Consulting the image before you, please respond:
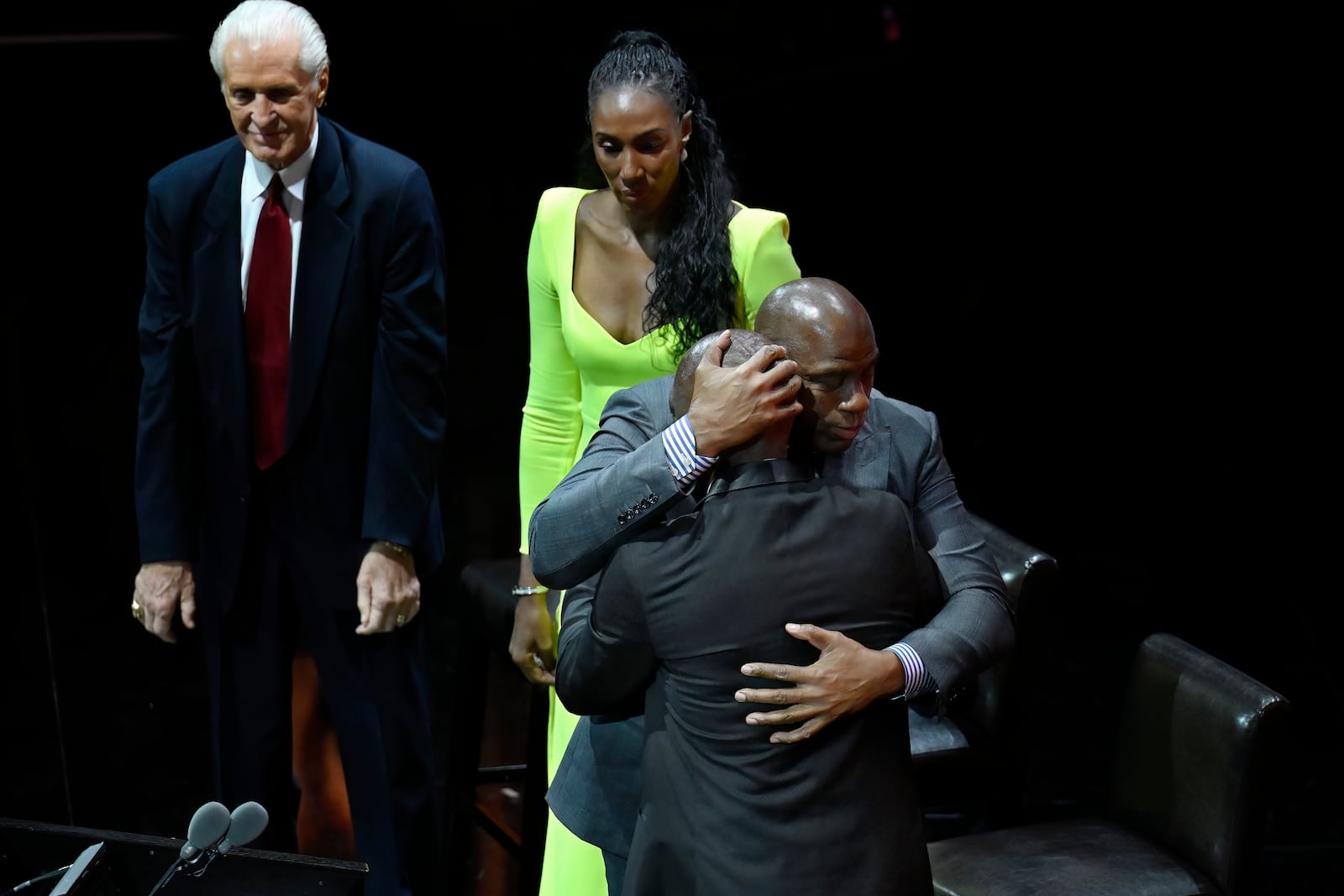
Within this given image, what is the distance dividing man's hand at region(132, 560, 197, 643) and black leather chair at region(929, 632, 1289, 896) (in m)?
1.31

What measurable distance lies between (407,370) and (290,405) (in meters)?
0.19

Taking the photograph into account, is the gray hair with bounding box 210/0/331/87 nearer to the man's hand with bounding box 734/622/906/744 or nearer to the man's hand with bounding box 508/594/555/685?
the man's hand with bounding box 508/594/555/685

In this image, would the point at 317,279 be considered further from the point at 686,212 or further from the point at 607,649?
the point at 607,649

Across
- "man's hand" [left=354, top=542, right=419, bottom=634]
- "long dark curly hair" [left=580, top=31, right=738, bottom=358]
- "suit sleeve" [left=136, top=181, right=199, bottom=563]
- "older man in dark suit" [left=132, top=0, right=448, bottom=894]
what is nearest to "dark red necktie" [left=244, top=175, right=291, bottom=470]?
"older man in dark suit" [left=132, top=0, right=448, bottom=894]

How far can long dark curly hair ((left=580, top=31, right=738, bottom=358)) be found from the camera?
2369 millimetres

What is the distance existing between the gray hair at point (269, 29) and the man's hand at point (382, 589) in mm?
780

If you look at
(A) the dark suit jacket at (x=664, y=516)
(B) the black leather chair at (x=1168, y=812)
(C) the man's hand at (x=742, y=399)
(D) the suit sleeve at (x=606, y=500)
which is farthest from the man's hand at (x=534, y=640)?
(C) the man's hand at (x=742, y=399)

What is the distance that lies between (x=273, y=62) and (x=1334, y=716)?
10.3 ft

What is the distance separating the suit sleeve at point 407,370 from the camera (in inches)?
103

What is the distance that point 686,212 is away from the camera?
2.46m

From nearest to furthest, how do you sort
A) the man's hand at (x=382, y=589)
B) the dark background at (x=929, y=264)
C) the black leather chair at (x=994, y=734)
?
the man's hand at (x=382, y=589) → the black leather chair at (x=994, y=734) → the dark background at (x=929, y=264)

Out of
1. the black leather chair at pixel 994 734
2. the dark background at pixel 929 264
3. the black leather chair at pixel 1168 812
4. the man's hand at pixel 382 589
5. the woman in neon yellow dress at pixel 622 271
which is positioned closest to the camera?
the woman in neon yellow dress at pixel 622 271

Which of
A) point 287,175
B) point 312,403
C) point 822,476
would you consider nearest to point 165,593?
point 312,403

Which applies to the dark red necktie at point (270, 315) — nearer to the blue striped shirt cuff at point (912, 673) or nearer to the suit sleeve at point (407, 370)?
the suit sleeve at point (407, 370)
